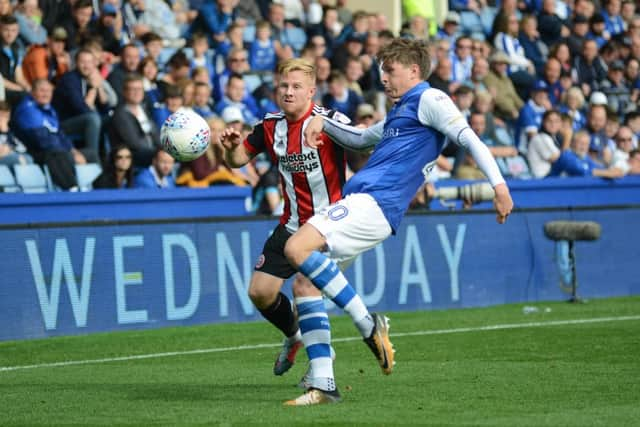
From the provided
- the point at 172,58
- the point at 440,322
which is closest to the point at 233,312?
the point at 440,322

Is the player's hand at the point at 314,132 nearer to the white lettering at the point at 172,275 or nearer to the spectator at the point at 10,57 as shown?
the white lettering at the point at 172,275

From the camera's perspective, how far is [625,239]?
17000mm

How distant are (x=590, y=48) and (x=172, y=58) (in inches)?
375

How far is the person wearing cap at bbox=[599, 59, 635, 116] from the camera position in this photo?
23859mm

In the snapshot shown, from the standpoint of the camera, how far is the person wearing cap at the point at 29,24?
16172mm

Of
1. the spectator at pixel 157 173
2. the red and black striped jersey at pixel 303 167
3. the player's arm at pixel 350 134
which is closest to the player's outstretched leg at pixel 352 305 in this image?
the player's arm at pixel 350 134

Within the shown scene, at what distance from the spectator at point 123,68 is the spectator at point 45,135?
1.23 metres

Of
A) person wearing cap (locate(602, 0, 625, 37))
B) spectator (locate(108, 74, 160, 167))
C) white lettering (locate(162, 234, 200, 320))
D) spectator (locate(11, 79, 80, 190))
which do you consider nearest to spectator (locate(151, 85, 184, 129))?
spectator (locate(108, 74, 160, 167))

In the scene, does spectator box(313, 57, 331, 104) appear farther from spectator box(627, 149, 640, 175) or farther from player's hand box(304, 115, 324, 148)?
player's hand box(304, 115, 324, 148)

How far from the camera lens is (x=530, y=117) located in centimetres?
2031

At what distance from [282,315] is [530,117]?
12.0m

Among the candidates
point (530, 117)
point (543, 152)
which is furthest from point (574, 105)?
point (543, 152)

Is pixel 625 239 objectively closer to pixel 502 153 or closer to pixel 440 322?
pixel 502 153

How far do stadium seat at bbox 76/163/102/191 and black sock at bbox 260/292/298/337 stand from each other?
627cm
